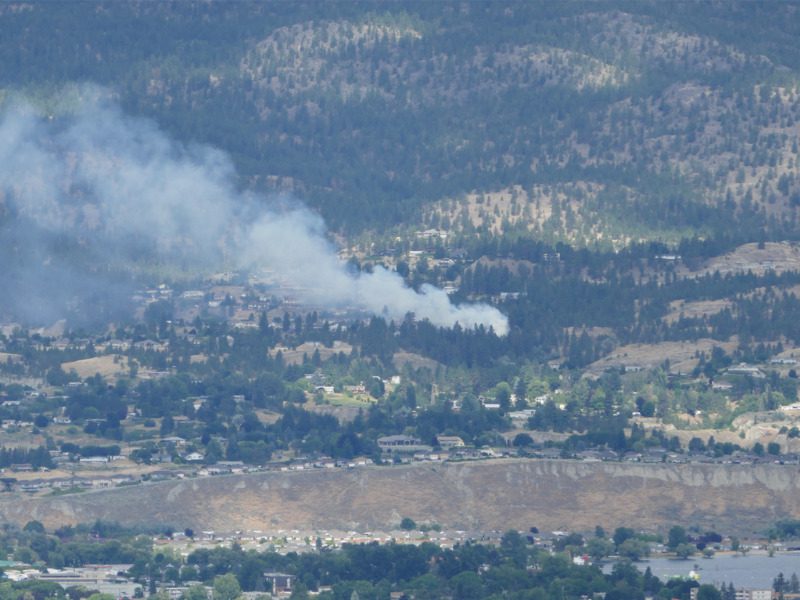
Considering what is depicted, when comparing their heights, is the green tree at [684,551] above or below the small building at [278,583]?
above

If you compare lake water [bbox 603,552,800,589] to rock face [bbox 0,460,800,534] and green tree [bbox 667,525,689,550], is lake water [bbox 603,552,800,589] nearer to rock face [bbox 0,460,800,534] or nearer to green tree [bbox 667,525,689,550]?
green tree [bbox 667,525,689,550]

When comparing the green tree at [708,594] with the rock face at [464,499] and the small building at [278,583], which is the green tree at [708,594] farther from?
the rock face at [464,499]

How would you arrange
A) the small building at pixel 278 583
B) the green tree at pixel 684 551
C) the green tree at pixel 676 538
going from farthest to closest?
the green tree at pixel 676 538
the green tree at pixel 684 551
the small building at pixel 278 583

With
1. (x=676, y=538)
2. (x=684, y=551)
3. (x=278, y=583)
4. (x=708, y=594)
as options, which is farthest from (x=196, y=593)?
(x=676, y=538)

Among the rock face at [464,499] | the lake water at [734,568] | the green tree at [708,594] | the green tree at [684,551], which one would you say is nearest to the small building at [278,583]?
the lake water at [734,568]

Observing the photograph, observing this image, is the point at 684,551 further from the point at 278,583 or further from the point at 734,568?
the point at 278,583

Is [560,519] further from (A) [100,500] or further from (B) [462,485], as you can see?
(A) [100,500]

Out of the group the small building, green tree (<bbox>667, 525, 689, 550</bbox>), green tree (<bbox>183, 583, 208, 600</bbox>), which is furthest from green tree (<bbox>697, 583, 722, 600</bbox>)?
green tree (<bbox>183, 583, 208, 600</bbox>)
